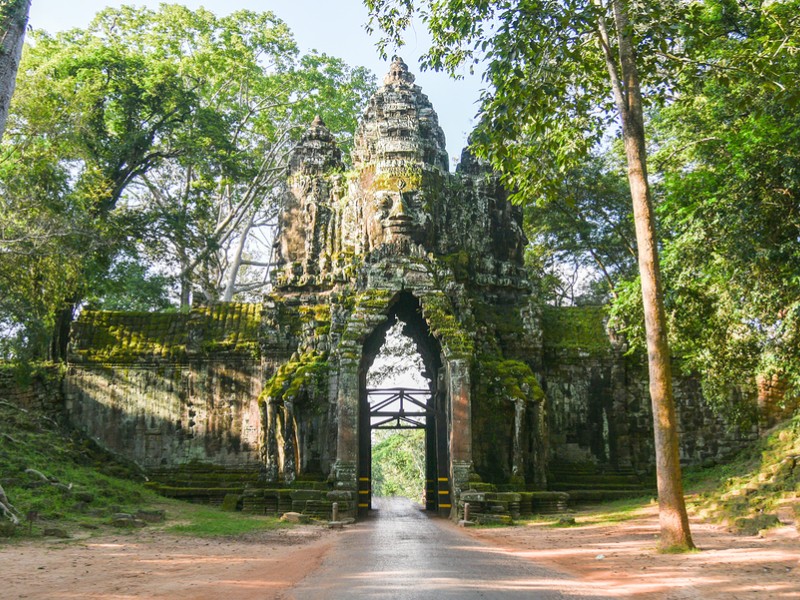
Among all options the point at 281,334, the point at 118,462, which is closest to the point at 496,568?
the point at 281,334

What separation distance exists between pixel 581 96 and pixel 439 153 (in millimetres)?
9229

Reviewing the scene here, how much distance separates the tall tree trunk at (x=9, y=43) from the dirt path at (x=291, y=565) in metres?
6.08

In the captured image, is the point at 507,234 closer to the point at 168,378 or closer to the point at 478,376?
the point at 478,376

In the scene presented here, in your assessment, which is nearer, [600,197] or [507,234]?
[507,234]

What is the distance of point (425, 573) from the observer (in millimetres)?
7266

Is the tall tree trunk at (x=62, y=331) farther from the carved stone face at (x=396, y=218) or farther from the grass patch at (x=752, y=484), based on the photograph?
the grass patch at (x=752, y=484)

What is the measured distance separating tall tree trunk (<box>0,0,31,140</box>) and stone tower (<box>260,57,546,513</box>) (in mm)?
8236

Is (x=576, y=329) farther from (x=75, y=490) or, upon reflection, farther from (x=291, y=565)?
(x=291, y=565)

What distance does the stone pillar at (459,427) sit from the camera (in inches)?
599

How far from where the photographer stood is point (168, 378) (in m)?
19.9

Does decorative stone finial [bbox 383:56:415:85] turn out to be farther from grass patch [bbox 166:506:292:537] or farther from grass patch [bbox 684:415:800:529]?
grass patch [bbox 684:415:800:529]

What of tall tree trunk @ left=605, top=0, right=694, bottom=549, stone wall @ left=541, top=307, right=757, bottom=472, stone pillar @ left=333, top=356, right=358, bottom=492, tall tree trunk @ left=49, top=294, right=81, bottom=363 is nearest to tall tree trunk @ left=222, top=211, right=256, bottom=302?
tall tree trunk @ left=49, top=294, right=81, bottom=363

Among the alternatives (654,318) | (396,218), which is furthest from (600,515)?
(396,218)

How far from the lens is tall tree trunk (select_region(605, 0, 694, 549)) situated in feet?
29.5
